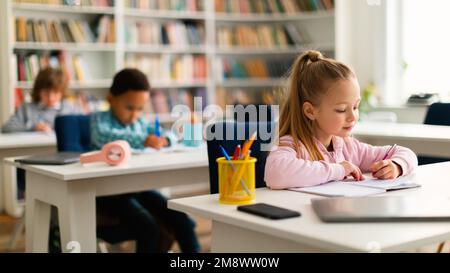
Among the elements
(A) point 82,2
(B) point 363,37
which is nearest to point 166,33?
(A) point 82,2

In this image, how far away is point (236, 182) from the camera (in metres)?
1.45

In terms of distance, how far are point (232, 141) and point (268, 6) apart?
4.21 metres

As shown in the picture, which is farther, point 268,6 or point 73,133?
point 268,6

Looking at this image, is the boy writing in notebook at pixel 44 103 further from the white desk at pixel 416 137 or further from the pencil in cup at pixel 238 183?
the pencil in cup at pixel 238 183

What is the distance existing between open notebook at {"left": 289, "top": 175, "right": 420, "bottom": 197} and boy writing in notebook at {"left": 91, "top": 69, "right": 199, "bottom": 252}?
4.19 feet

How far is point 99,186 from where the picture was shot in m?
2.41

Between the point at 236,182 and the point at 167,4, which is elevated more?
the point at 167,4

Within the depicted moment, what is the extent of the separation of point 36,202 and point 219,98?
11.6 ft

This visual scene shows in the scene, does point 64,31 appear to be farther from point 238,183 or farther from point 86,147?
point 238,183

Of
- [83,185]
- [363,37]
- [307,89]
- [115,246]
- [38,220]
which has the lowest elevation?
[115,246]

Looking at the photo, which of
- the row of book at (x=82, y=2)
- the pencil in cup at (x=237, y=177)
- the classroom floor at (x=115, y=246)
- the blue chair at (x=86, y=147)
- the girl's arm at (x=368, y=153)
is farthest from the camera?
the row of book at (x=82, y=2)

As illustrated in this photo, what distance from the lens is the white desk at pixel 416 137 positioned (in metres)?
2.83

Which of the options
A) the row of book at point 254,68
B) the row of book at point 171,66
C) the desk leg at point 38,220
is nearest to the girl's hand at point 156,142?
the desk leg at point 38,220

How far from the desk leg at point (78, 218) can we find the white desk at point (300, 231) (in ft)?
Result: 3.02
